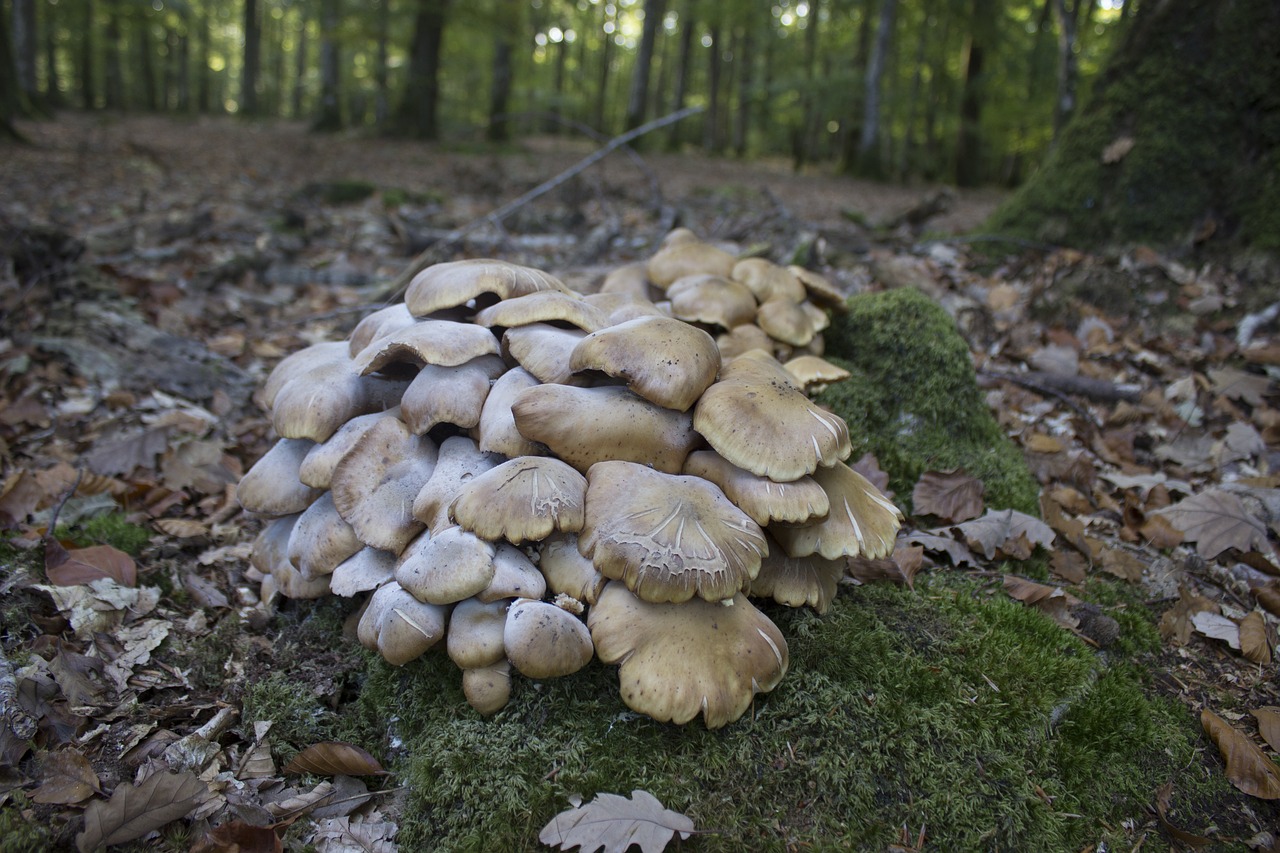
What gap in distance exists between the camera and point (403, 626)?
7.36ft

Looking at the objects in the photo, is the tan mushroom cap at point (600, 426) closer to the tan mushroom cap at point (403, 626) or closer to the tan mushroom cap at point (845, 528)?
the tan mushroom cap at point (845, 528)

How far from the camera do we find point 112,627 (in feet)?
9.18

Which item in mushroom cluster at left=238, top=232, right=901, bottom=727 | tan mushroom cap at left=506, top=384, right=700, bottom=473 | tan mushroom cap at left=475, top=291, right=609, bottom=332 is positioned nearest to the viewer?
mushroom cluster at left=238, top=232, right=901, bottom=727

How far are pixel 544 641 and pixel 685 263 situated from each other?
223 centimetres

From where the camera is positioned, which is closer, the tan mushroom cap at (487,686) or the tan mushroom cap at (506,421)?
the tan mushroom cap at (487,686)

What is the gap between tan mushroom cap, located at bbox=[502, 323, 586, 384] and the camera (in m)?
2.52

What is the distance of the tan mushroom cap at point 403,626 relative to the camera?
7.36ft

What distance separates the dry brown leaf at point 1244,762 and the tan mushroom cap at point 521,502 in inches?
87.1

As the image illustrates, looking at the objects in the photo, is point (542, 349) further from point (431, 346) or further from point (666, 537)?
point (666, 537)

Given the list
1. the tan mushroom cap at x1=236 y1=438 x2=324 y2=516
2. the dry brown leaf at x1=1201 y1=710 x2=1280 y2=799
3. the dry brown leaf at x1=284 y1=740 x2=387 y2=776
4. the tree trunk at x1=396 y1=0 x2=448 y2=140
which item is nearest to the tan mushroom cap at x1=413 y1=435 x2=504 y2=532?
the tan mushroom cap at x1=236 y1=438 x2=324 y2=516

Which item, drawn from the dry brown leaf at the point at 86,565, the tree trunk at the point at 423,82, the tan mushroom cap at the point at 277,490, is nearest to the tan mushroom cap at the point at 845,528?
the tan mushroom cap at the point at 277,490

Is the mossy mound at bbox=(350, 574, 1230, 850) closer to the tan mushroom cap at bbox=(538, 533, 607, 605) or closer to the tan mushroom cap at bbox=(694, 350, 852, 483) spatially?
the tan mushroom cap at bbox=(538, 533, 607, 605)

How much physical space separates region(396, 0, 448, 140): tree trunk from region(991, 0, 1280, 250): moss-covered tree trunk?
16260mm

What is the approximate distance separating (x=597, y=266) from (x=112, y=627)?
198 inches
